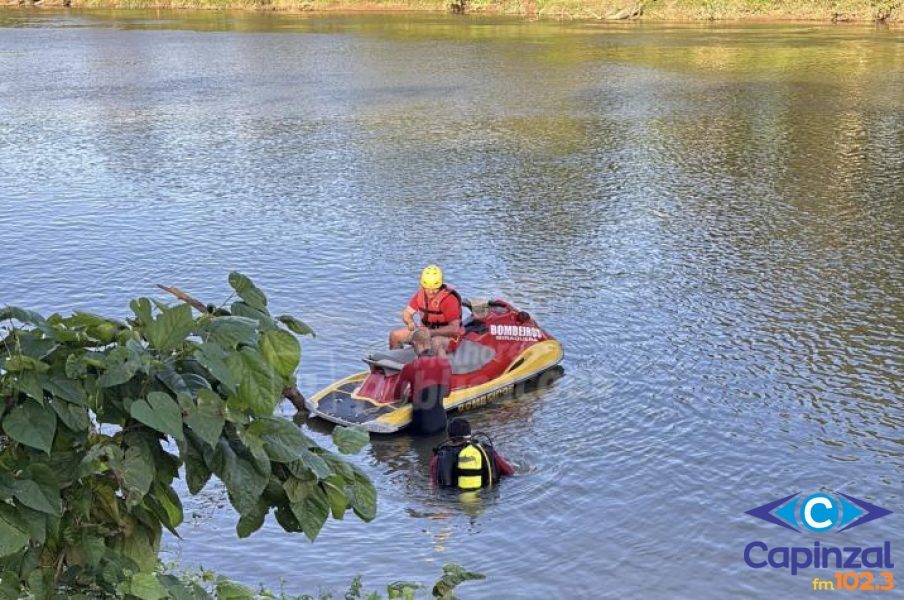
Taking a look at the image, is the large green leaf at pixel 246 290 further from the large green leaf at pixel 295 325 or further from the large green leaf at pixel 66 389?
the large green leaf at pixel 66 389

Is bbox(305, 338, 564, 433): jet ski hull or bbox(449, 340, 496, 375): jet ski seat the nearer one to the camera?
bbox(305, 338, 564, 433): jet ski hull

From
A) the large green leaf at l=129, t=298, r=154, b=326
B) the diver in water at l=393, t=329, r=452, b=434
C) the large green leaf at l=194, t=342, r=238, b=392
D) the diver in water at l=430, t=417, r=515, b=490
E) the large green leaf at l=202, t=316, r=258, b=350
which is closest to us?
the large green leaf at l=194, t=342, r=238, b=392

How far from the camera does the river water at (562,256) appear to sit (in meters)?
12.7

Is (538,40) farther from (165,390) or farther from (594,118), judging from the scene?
(165,390)

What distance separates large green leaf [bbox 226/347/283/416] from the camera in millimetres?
4488

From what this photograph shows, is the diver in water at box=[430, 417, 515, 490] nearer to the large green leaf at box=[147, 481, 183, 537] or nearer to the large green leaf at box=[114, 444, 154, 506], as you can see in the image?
the large green leaf at box=[147, 481, 183, 537]

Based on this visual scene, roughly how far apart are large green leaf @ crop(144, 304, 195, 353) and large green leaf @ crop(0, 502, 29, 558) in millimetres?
822

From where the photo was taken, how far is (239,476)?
4.56 m

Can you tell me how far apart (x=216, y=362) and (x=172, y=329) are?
26 centimetres

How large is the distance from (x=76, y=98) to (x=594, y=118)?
2199 cm

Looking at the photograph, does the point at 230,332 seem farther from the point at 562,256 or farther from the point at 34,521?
the point at 562,256

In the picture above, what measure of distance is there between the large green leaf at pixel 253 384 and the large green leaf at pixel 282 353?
102mm

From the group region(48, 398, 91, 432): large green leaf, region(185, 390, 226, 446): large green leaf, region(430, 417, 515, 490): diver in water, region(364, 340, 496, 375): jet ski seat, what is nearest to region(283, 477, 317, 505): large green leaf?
region(185, 390, 226, 446): large green leaf

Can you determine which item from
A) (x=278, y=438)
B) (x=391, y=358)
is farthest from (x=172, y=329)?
(x=391, y=358)
